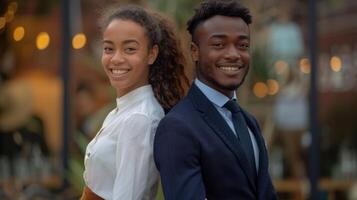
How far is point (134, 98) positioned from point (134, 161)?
287 millimetres

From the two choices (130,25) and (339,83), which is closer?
(130,25)

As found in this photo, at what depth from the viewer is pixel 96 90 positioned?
26.0 ft

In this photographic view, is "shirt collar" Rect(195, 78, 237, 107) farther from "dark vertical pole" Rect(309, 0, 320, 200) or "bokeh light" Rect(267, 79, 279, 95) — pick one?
"dark vertical pole" Rect(309, 0, 320, 200)

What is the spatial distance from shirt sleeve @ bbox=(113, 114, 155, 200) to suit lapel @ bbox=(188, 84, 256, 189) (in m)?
0.19

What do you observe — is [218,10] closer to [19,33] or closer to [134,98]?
[134,98]

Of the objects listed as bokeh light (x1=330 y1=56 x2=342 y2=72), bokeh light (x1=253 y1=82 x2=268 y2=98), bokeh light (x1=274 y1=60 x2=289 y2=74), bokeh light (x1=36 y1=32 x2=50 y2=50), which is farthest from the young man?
bokeh light (x1=36 y1=32 x2=50 y2=50)

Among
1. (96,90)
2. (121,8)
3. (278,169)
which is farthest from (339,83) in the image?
(121,8)

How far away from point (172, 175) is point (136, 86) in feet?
1.56

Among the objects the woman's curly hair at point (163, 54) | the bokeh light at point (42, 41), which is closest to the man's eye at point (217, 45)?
the woman's curly hair at point (163, 54)

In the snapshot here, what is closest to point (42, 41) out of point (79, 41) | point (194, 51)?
point (79, 41)

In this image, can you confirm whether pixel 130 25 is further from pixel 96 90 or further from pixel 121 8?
pixel 96 90

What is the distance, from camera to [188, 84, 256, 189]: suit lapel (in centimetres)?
272

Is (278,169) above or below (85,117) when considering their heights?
below

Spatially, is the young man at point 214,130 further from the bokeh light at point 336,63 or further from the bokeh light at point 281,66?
the bokeh light at point 336,63
